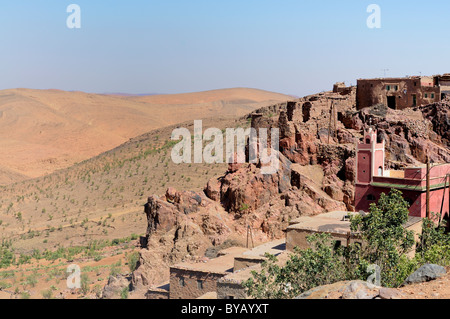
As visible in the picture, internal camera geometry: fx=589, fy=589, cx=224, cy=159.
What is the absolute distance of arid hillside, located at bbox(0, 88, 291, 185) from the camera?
76.7 metres

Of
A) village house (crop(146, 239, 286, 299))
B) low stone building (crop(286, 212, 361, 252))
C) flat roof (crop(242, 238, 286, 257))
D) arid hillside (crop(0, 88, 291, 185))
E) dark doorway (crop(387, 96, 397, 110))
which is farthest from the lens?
arid hillside (crop(0, 88, 291, 185))

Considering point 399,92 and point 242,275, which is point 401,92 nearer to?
point 399,92

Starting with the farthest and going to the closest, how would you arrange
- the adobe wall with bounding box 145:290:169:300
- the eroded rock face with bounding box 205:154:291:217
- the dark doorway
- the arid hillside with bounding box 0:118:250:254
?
the arid hillside with bounding box 0:118:250:254, the dark doorway, the eroded rock face with bounding box 205:154:291:217, the adobe wall with bounding box 145:290:169:300

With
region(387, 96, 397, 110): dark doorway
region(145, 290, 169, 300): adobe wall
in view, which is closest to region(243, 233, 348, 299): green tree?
region(145, 290, 169, 300): adobe wall

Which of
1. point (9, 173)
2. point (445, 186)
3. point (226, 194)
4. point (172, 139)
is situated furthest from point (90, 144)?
point (445, 186)

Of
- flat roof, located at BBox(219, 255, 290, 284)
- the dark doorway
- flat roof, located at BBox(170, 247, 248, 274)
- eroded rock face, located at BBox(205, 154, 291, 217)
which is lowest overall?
flat roof, located at BBox(170, 247, 248, 274)

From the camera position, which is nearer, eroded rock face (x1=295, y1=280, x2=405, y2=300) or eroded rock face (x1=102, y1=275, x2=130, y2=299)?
eroded rock face (x1=295, y1=280, x2=405, y2=300)

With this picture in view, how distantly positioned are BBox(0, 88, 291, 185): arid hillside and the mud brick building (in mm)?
42689

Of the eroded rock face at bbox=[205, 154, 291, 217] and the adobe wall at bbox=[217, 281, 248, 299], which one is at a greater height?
the eroded rock face at bbox=[205, 154, 291, 217]

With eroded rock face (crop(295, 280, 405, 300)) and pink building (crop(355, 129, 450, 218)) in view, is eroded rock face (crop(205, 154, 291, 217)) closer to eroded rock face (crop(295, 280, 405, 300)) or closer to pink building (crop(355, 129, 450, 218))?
pink building (crop(355, 129, 450, 218))

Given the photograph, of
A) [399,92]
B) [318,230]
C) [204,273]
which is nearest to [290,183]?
[318,230]

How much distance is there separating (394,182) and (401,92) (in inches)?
391

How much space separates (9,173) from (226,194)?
1887 inches

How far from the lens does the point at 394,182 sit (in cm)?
2462
